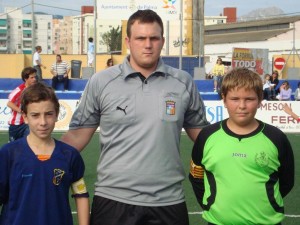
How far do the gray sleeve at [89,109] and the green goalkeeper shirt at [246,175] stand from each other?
0.74 meters

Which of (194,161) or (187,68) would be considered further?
(187,68)

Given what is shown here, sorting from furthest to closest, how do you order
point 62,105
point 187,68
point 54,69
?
1. point 187,68
2. point 54,69
3. point 62,105

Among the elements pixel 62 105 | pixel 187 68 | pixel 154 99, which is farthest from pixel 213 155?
pixel 187 68

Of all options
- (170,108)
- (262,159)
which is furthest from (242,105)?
(170,108)

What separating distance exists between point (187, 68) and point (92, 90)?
1174 inches

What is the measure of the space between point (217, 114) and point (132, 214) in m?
15.0

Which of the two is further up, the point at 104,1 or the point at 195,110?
the point at 104,1

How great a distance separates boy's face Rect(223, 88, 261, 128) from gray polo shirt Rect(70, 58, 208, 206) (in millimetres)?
383

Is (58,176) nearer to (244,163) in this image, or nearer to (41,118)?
(41,118)

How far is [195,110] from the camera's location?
4.27 m

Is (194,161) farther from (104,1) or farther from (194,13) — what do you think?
(194,13)

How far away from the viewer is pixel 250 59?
29438 millimetres

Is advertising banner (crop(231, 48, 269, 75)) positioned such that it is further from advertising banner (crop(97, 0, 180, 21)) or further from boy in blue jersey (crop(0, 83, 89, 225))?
boy in blue jersey (crop(0, 83, 89, 225))

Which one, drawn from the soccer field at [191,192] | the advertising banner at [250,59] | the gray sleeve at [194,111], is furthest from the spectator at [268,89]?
the gray sleeve at [194,111]
